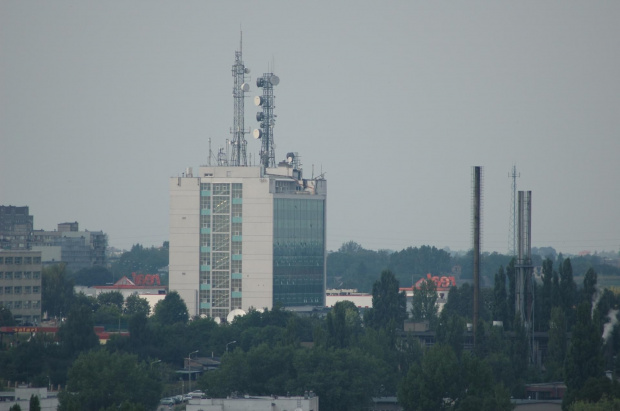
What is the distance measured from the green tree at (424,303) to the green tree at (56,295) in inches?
1968

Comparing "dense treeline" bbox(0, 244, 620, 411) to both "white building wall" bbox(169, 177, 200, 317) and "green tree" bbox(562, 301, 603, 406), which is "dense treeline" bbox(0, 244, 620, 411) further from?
"white building wall" bbox(169, 177, 200, 317)

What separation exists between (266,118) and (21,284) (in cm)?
4280

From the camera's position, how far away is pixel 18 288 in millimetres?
163625

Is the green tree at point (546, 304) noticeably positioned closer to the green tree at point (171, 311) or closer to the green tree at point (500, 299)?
the green tree at point (500, 299)

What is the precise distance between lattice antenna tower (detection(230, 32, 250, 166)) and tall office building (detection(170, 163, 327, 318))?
31.3 ft

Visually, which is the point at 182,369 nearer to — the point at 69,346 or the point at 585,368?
the point at 69,346

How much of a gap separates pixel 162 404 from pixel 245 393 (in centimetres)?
794

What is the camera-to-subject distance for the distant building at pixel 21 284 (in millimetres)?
162250

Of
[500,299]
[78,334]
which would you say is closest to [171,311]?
[78,334]

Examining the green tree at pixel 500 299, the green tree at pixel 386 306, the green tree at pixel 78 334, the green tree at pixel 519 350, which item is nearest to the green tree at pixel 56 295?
the green tree at pixel 386 306

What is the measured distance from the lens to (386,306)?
143 meters

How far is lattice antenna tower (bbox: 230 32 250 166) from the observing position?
7170 inches

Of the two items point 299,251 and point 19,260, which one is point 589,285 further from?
point 19,260

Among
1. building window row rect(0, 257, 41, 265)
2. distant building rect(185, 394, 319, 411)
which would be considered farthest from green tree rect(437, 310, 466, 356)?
building window row rect(0, 257, 41, 265)
